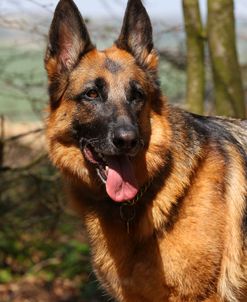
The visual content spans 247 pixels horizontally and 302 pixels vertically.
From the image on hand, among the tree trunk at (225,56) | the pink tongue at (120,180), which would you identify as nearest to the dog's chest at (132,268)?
the pink tongue at (120,180)

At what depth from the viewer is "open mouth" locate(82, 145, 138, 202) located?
451cm

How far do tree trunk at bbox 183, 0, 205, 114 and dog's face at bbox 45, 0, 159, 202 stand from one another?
265 cm

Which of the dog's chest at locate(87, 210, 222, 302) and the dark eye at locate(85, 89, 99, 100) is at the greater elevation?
the dark eye at locate(85, 89, 99, 100)

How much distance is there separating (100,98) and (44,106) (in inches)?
123

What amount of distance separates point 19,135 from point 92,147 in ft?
11.3

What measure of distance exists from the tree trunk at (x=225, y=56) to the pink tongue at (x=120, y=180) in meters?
2.95

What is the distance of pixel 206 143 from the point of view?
16.1ft

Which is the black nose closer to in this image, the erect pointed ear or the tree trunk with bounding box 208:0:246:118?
the erect pointed ear

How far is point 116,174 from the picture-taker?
454 centimetres

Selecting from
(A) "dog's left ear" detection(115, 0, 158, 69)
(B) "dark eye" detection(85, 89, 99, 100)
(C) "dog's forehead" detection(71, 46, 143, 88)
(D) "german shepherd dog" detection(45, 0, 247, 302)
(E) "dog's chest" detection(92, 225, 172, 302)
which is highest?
(A) "dog's left ear" detection(115, 0, 158, 69)

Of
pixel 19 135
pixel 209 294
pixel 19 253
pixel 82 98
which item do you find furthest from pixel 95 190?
pixel 19 253

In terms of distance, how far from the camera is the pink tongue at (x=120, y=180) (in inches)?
178

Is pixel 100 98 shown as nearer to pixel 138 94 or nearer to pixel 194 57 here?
pixel 138 94

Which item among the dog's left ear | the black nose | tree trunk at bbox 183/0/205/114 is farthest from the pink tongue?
tree trunk at bbox 183/0/205/114
